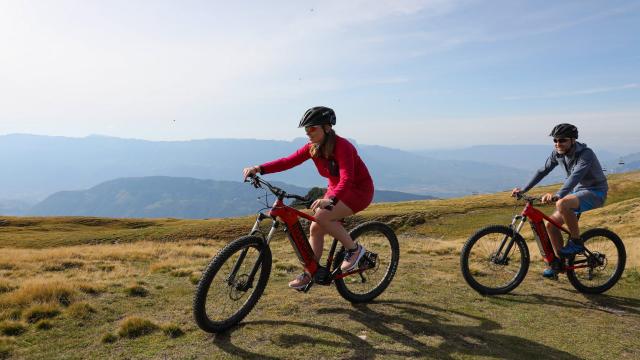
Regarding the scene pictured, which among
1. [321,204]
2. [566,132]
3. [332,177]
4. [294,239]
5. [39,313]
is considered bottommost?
[39,313]

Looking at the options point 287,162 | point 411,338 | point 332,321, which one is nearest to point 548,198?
point 411,338

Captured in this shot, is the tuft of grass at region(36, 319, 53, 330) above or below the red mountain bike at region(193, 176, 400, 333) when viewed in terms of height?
below

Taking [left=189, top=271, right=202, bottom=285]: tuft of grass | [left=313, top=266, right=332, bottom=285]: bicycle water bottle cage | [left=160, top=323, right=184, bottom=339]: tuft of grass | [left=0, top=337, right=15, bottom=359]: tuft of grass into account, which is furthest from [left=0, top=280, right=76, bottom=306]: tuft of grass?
[left=313, top=266, right=332, bottom=285]: bicycle water bottle cage

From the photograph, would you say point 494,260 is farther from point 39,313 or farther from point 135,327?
point 39,313

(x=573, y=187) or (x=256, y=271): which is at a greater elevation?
(x=573, y=187)

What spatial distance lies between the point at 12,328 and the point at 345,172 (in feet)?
20.2

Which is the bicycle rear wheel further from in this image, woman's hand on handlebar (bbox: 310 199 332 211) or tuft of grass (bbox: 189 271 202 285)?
tuft of grass (bbox: 189 271 202 285)

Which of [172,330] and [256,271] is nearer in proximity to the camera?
[172,330]

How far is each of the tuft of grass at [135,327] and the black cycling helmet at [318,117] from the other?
13.8 ft

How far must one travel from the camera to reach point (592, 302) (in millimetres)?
9594

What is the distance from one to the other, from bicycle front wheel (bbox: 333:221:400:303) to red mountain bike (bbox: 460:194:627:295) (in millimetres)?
1794

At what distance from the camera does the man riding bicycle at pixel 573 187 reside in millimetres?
9602

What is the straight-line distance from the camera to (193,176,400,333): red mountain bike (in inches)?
259

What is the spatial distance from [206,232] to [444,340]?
174 ft
